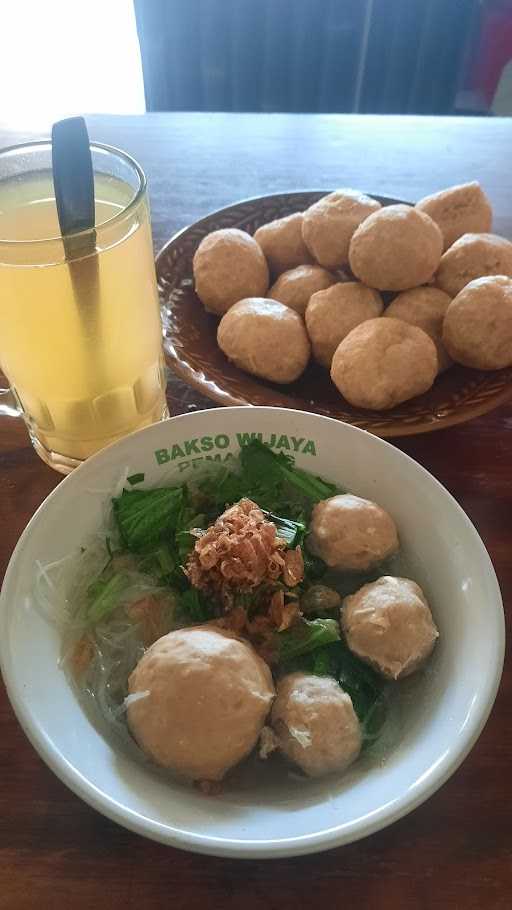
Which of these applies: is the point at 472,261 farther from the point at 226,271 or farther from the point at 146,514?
the point at 146,514

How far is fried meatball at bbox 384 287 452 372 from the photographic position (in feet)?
3.35

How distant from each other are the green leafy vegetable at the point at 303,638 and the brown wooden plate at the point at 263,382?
0.98ft

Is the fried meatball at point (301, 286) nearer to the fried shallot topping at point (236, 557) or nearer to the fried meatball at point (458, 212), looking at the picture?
the fried meatball at point (458, 212)

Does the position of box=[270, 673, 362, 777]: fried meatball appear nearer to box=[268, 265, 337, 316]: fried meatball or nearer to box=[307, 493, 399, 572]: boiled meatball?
box=[307, 493, 399, 572]: boiled meatball

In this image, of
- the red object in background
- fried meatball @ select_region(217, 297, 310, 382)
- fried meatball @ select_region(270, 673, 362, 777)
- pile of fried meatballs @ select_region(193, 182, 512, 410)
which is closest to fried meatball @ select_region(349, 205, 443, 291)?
pile of fried meatballs @ select_region(193, 182, 512, 410)

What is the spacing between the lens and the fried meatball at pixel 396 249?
100 cm

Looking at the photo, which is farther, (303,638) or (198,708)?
(303,638)

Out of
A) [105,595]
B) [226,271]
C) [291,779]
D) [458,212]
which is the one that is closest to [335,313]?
[226,271]

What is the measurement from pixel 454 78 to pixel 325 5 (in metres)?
0.46

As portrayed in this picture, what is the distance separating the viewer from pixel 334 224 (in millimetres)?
1080

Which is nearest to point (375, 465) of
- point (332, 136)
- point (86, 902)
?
point (86, 902)

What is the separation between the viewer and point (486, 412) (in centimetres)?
95

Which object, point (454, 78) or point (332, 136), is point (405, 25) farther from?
point (332, 136)

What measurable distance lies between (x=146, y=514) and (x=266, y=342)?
35cm
